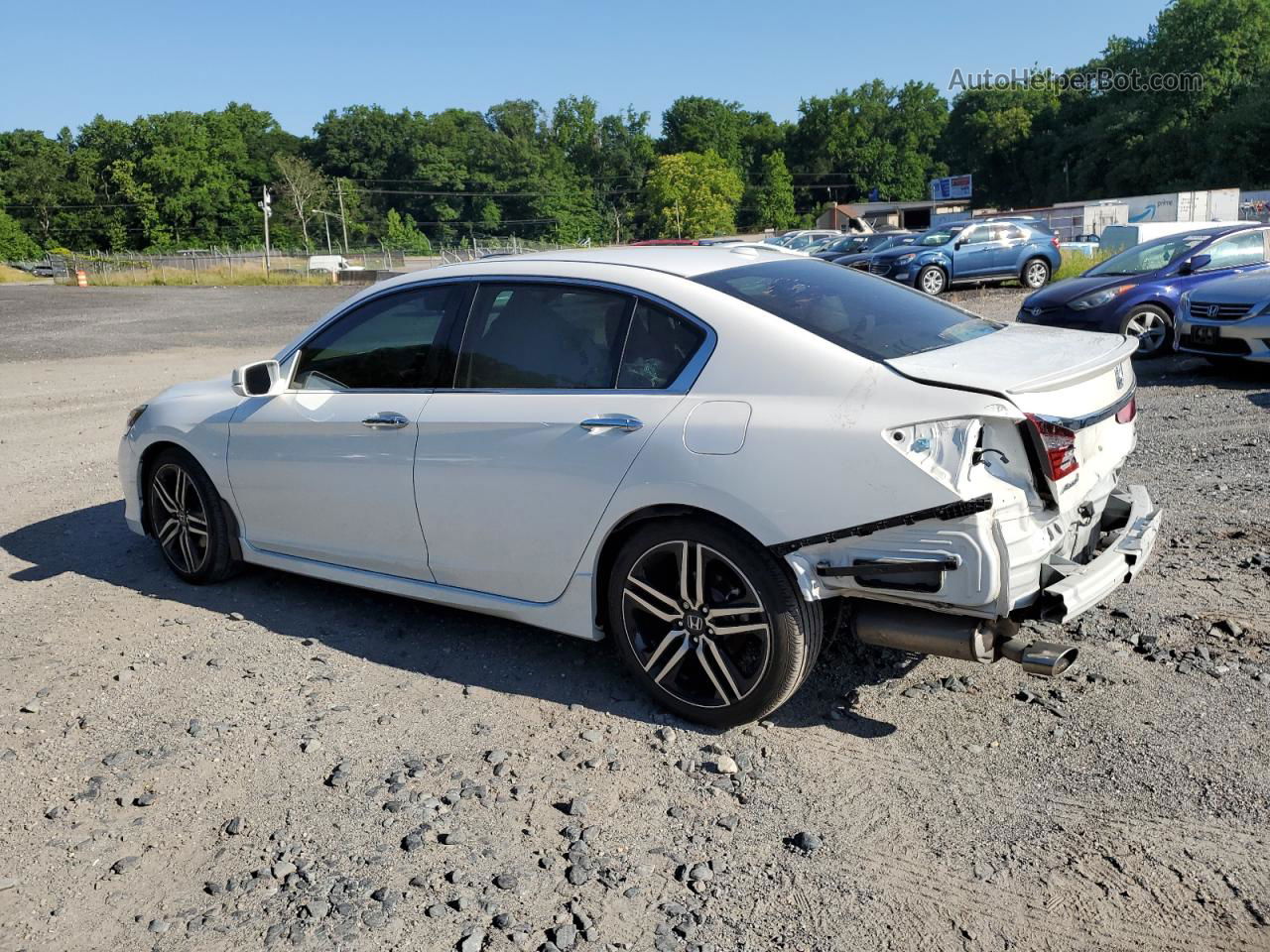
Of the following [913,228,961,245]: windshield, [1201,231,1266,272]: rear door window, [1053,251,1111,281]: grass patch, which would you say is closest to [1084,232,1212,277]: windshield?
[1201,231,1266,272]: rear door window

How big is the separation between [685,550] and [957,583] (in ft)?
3.06

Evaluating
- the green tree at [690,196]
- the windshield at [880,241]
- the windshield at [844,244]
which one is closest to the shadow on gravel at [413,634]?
the windshield at [880,241]

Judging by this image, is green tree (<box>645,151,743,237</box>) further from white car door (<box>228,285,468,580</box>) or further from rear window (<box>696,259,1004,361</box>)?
rear window (<box>696,259,1004,361</box>)

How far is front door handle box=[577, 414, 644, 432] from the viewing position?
3.86m

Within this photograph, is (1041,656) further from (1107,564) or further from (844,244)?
(844,244)

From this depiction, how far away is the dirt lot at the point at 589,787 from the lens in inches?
113

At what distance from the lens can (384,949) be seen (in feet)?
9.11

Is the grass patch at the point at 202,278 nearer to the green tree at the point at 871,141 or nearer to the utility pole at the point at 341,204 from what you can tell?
the utility pole at the point at 341,204

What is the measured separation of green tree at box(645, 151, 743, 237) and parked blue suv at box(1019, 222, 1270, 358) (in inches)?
4764

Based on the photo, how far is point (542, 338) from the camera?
4.32 meters

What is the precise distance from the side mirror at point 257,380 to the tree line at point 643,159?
308 ft

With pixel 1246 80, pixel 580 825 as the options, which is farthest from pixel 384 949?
pixel 1246 80

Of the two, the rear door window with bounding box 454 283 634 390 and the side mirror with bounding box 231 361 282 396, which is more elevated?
the rear door window with bounding box 454 283 634 390

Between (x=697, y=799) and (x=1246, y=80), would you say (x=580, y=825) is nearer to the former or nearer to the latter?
(x=697, y=799)
